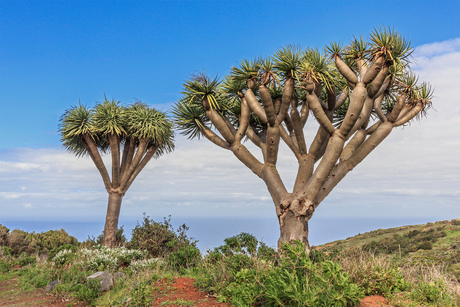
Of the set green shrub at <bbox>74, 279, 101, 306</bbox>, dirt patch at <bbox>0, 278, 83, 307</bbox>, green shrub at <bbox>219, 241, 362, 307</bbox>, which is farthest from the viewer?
dirt patch at <bbox>0, 278, 83, 307</bbox>

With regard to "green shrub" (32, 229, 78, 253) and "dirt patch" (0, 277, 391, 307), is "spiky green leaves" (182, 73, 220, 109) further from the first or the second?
"green shrub" (32, 229, 78, 253)

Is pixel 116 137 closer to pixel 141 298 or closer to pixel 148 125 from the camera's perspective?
pixel 148 125

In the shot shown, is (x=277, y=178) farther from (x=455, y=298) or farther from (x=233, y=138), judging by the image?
(x=455, y=298)

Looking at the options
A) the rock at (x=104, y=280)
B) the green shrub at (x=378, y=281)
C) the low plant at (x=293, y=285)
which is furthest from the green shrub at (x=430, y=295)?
the rock at (x=104, y=280)

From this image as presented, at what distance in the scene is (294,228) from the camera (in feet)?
34.2

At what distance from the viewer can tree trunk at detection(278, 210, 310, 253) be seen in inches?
408

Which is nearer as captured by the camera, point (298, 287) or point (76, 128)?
point (298, 287)

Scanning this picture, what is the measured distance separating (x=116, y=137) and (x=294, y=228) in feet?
33.8

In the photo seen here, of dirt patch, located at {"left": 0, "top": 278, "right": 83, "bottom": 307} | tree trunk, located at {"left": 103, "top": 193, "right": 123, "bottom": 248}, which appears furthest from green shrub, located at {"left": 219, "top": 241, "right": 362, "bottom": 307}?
tree trunk, located at {"left": 103, "top": 193, "right": 123, "bottom": 248}

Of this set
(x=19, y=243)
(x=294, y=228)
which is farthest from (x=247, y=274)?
(x=19, y=243)

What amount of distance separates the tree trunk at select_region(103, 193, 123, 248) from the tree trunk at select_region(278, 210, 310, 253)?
9437mm

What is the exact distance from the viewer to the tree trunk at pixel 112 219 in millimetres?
16969

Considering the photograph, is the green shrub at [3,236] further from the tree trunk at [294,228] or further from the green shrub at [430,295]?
the green shrub at [430,295]

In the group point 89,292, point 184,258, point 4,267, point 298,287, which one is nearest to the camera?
point 298,287
